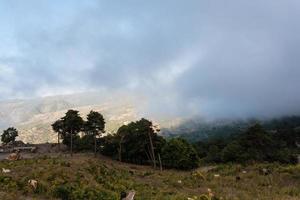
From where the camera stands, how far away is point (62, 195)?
30.1m

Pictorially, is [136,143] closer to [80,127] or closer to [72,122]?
[80,127]

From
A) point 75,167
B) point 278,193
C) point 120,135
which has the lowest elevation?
point 278,193

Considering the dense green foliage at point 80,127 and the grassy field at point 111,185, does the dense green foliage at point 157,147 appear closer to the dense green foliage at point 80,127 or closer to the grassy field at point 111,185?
the dense green foliage at point 80,127

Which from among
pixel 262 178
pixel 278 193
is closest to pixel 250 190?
pixel 278 193

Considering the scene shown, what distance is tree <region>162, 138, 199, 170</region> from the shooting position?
9062 cm

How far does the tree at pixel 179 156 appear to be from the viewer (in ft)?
297

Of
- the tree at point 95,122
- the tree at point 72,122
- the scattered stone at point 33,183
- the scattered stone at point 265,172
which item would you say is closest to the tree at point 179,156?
the tree at point 95,122

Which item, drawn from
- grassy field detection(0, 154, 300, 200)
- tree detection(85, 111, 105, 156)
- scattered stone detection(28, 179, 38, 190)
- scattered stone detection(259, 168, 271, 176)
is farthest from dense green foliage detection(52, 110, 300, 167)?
scattered stone detection(28, 179, 38, 190)

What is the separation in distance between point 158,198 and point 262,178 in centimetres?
2350

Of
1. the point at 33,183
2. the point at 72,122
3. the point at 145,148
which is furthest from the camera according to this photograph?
the point at 72,122

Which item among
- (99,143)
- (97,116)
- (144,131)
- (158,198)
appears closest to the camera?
(158,198)

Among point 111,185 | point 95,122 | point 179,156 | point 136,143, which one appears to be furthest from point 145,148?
point 111,185

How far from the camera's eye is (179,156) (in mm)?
91188

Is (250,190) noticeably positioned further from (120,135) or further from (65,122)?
(65,122)
